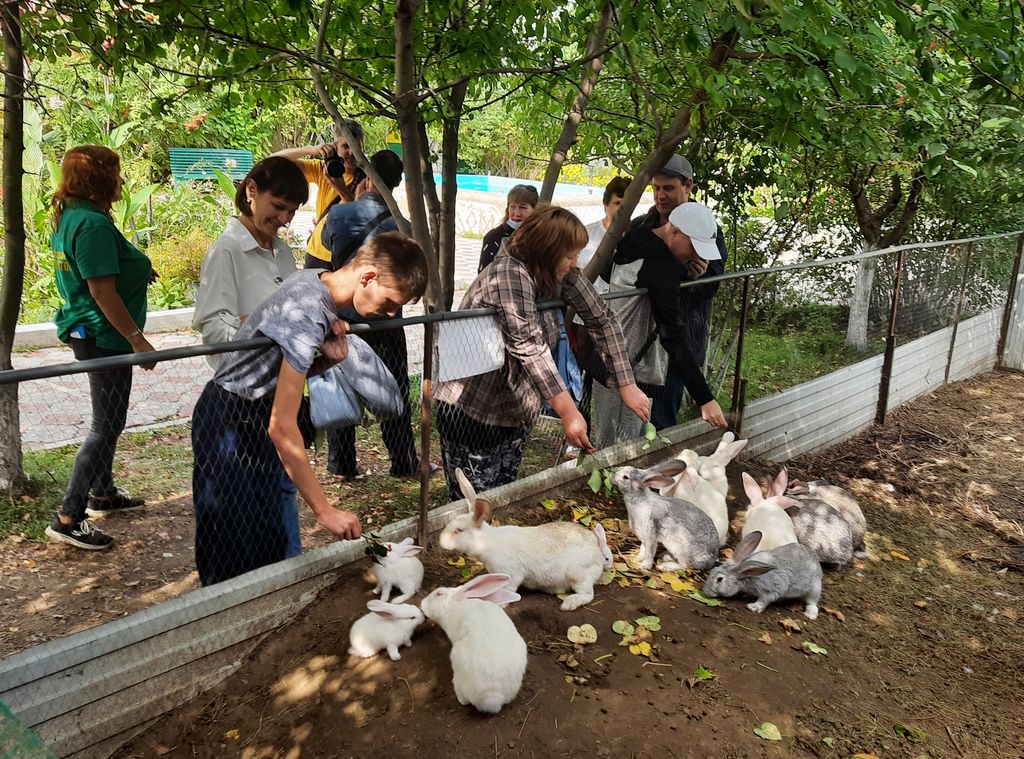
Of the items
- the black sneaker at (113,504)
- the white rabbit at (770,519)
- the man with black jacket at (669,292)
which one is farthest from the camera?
the black sneaker at (113,504)

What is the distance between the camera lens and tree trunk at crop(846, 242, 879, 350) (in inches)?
256

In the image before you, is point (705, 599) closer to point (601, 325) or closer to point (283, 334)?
point (601, 325)

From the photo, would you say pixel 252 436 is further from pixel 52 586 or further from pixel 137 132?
pixel 137 132

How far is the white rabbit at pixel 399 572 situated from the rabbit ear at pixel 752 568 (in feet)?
4.44

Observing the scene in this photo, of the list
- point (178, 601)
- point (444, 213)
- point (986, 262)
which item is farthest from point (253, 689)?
point (986, 262)

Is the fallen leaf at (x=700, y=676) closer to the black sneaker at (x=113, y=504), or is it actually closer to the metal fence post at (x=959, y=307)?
the black sneaker at (x=113, y=504)

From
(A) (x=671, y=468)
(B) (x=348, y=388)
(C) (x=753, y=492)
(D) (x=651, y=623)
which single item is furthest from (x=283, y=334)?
(C) (x=753, y=492)

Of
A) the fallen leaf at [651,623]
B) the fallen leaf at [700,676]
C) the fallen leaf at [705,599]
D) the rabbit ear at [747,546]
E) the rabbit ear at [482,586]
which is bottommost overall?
the fallen leaf at [700,676]

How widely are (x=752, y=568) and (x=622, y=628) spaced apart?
0.64 metres

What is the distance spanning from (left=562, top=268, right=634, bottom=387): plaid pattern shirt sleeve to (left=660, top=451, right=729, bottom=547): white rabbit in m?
0.59

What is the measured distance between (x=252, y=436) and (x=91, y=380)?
147 centimetres

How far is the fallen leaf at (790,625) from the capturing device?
3383 mm

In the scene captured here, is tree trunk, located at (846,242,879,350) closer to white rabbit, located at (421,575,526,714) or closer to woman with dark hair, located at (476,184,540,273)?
woman with dark hair, located at (476,184,540,273)

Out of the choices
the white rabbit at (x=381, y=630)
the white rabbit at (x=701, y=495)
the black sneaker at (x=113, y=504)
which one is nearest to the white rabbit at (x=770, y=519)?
the white rabbit at (x=701, y=495)
